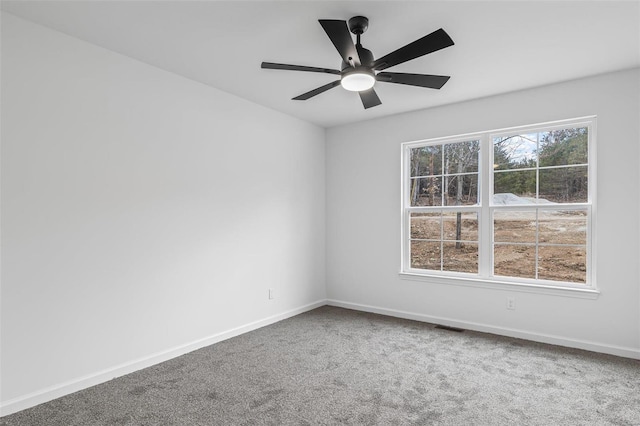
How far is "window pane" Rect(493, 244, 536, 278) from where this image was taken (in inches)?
148

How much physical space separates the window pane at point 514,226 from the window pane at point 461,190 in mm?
318

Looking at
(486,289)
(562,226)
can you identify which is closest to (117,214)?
(486,289)

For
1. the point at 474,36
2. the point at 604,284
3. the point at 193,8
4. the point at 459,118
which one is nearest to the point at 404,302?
the point at 604,284

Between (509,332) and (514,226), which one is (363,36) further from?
(509,332)

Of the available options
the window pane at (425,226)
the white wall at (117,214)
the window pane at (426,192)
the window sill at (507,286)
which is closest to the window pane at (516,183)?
the window pane at (426,192)

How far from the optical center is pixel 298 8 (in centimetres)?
226

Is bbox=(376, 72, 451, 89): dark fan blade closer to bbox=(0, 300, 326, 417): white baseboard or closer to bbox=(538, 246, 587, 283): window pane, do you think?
bbox=(538, 246, 587, 283): window pane

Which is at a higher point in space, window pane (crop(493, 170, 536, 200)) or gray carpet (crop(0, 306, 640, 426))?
window pane (crop(493, 170, 536, 200))

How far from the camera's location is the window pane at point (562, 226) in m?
3.51

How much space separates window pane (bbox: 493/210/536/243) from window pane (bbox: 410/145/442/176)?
865 mm

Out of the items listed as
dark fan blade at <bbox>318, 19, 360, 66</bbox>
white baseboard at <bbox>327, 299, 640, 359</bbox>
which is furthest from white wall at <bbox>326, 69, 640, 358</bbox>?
dark fan blade at <bbox>318, 19, 360, 66</bbox>

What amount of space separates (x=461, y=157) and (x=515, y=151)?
0.55 meters

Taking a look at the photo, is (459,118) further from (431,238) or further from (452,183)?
(431,238)

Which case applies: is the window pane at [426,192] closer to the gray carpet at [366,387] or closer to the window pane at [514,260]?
the window pane at [514,260]
